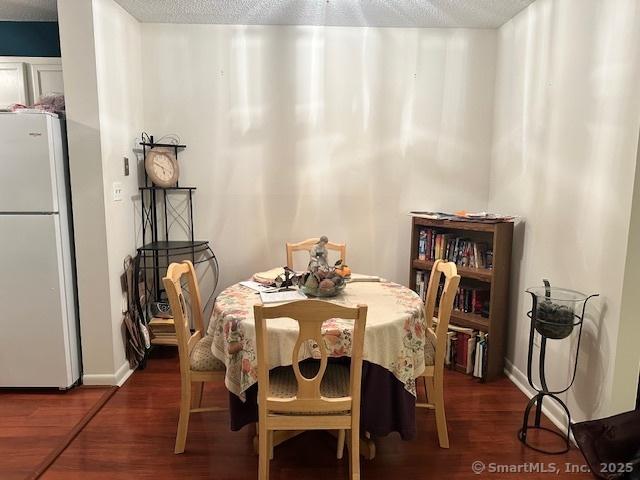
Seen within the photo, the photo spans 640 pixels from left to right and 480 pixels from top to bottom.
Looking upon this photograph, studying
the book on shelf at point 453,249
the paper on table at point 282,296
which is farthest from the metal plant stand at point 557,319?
the paper on table at point 282,296

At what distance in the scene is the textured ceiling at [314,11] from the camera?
9.67ft

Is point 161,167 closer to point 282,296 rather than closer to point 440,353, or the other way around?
point 282,296

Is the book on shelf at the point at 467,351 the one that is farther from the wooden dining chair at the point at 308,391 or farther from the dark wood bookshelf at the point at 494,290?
the wooden dining chair at the point at 308,391

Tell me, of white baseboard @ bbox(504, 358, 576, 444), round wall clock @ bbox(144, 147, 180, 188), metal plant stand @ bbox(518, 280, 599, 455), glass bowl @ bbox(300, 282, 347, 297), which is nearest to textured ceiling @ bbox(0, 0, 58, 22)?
round wall clock @ bbox(144, 147, 180, 188)

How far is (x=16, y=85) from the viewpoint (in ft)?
10.6

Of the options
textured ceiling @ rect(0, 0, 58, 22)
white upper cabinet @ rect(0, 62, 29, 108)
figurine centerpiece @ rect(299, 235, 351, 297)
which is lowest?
figurine centerpiece @ rect(299, 235, 351, 297)

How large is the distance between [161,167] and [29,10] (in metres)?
1.37

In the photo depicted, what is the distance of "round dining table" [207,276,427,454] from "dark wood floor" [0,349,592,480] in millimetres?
251

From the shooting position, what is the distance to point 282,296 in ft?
7.51

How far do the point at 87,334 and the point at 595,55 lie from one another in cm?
333

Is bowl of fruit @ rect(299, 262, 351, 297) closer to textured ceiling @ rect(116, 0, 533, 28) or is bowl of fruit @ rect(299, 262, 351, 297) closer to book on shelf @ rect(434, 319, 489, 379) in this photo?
book on shelf @ rect(434, 319, 489, 379)

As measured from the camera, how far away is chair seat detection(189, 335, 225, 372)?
2191 mm

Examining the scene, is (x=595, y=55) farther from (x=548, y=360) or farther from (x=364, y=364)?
(x=364, y=364)

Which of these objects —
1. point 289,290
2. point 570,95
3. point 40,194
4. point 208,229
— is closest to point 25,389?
point 40,194
